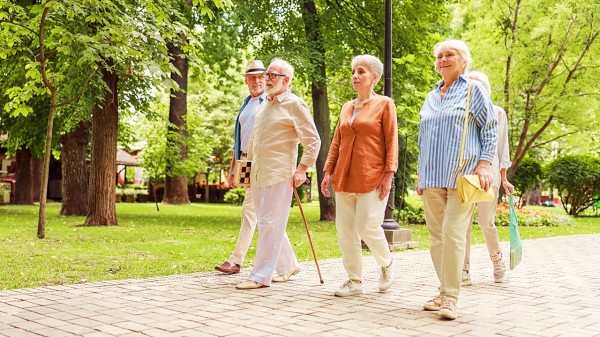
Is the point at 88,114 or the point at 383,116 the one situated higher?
the point at 88,114

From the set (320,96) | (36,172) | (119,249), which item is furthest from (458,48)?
(36,172)

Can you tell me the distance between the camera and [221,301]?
19.5 ft

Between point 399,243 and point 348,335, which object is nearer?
point 348,335

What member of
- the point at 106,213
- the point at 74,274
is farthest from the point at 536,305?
the point at 106,213

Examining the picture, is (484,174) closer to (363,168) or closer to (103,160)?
(363,168)

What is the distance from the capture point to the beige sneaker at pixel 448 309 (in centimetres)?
519

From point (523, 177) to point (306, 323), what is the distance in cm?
2211

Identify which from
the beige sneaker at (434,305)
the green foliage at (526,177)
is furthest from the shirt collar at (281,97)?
the green foliage at (526,177)

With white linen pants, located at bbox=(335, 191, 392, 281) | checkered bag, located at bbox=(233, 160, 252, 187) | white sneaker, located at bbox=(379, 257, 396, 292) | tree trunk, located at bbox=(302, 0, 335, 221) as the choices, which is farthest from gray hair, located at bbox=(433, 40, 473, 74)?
tree trunk, located at bbox=(302, 0, 335, 221)

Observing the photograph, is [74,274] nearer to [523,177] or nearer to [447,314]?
[447,314]

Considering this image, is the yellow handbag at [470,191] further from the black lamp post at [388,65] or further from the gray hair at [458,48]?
the black lamp post at [388,65]

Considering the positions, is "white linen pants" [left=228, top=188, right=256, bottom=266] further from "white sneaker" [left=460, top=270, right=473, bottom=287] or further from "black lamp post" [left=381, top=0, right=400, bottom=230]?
"black lamp post" [left=381, top=0, right=400, bottom=230]

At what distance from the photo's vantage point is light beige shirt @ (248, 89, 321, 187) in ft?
22.3

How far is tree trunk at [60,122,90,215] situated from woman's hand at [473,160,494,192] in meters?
15.2
